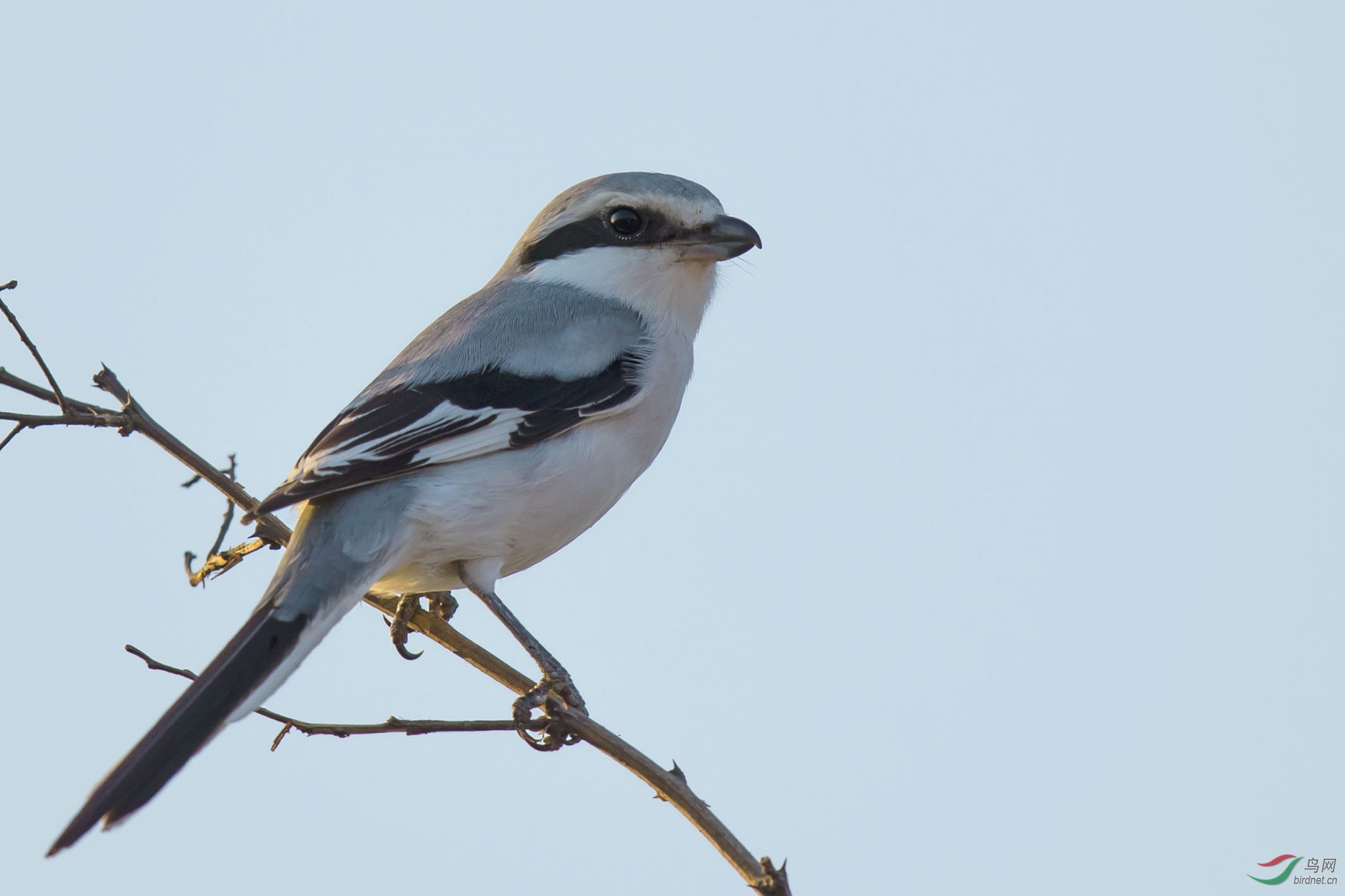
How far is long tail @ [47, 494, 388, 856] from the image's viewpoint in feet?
10.2

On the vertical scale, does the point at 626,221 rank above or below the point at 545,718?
above

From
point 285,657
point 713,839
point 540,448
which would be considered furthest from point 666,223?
point 713,839

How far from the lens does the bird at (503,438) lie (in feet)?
12.5

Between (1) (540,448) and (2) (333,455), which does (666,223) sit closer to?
(1) (540,448)

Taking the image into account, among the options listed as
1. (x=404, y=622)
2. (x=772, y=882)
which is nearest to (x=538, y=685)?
(x=404, y=622)

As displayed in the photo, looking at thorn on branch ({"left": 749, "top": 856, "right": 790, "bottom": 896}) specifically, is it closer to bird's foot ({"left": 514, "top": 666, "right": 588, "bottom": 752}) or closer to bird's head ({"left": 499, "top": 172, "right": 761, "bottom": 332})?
bird's foot ({"left": 514, "top": 666, "right": 588, "bottom": 752})

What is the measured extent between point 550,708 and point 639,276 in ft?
6.61

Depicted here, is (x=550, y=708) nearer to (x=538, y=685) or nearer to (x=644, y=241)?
(x=538, y=685)

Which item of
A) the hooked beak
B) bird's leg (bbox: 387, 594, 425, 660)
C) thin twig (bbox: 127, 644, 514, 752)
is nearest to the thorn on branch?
thin twig (bbox: 127, 644, 514, 752)

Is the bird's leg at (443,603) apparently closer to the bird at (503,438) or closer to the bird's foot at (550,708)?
the bird at (503,438)

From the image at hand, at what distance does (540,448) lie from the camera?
Answer: 4496mm

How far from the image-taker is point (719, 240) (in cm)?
504

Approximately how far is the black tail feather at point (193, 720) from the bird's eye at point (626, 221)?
207 centimetres

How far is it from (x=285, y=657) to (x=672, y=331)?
7.00 feet
